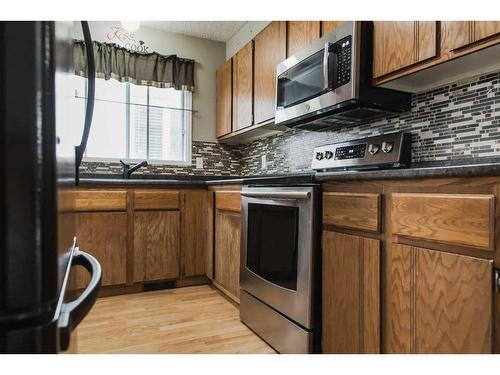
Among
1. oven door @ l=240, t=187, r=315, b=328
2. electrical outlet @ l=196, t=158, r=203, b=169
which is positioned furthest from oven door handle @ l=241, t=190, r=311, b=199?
electrical outlet @ l=196, t=158, r=203, b=169

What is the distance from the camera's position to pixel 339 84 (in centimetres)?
184

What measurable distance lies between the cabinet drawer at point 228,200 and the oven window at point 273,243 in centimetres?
29

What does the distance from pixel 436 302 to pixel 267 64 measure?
2.13 meters

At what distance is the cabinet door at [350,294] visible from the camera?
1309 millimetres

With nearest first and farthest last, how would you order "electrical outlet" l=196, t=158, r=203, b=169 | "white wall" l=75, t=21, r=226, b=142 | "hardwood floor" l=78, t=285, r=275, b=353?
"hardwood floor" l=78, t=285, r=275, b=353, "white wall" l=75, t=21, r=226, b=142, "electrical outlet" l=196, t=158, r=203, b=169

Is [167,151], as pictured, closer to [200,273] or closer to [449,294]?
[200,273]

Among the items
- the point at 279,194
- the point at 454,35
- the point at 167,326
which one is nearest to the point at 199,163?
the point at 167,326

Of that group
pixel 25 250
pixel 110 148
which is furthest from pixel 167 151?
pixel 25 250

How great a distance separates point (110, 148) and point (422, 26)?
9.19 ft

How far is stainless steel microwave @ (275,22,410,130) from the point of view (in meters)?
1.76

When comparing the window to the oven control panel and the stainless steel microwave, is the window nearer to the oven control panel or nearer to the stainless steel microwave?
the stainless steel microwave

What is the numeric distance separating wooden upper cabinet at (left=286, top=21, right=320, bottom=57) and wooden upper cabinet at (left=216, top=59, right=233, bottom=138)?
101 centimetres

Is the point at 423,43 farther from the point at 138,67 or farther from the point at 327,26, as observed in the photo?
the point at 138,67

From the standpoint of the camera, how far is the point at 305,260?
1.61 m
